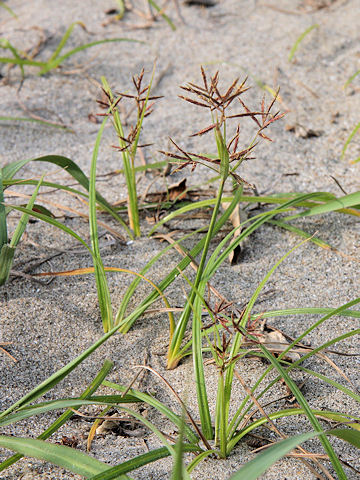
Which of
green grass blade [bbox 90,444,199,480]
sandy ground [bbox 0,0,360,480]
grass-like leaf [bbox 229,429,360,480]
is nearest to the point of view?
grass-like leaf [bbox 229,429,360,480]

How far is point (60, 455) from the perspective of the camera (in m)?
0.94

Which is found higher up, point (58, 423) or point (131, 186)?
point (131, 186)

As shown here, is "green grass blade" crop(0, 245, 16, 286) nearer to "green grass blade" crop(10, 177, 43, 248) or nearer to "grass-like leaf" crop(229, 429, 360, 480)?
"green grass blade" crop(10, 177, 43, 248)

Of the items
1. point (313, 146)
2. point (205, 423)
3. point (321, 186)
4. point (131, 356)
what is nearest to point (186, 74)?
point (313, 146)

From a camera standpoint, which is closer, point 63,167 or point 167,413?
point 167,413

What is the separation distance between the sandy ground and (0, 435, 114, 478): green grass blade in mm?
108

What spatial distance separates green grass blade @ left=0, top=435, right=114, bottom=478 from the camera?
92 centimetres

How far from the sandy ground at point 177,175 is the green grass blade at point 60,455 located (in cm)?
11

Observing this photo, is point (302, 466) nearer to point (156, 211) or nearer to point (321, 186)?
point (156, 211)

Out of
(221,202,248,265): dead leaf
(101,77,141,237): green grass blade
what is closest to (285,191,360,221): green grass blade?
(221,202,248,265): dead leaf

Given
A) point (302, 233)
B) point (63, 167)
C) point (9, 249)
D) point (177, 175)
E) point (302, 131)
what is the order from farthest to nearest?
1. point (302, 131)
2. point (177, 175)
3. point (302, 233)
4. point (63, 167)
5. point (9, 249)

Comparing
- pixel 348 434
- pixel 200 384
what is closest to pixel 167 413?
pixel 200 384

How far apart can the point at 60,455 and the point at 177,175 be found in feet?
4.22

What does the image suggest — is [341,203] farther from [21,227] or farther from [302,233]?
[21,227]
